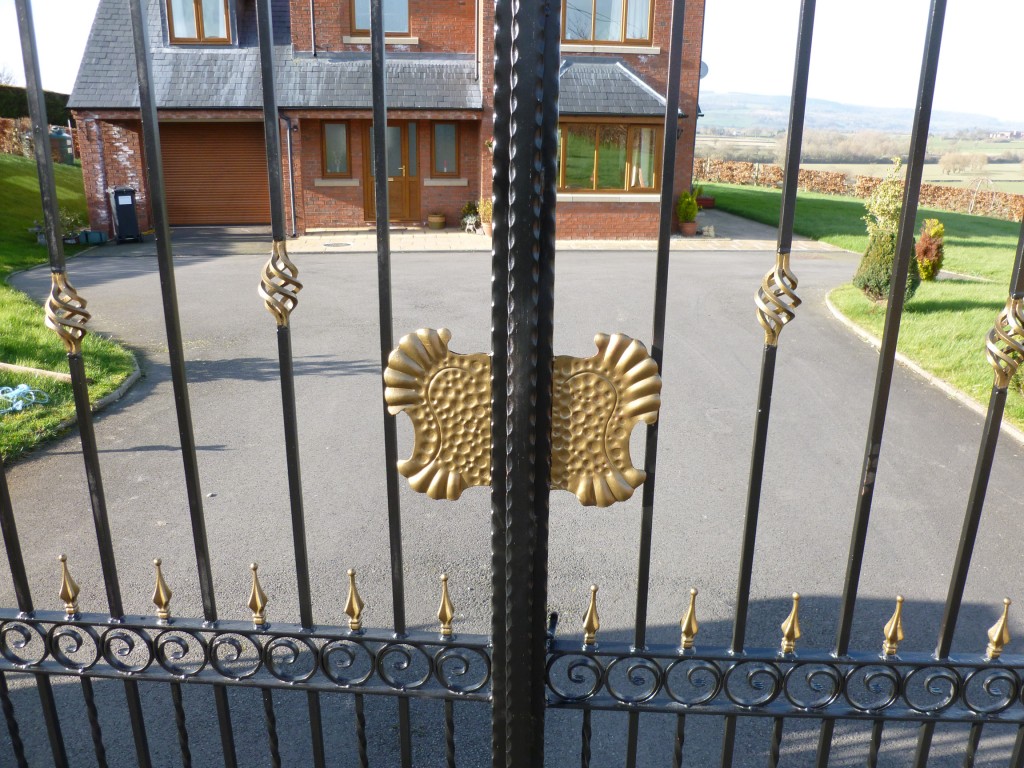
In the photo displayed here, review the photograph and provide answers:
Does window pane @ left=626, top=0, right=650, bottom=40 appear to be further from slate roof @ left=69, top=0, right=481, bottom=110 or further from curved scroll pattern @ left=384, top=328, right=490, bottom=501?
curved scroll pattern @ left=384, top=328, right=490, bottom=501

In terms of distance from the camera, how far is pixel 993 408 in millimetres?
1734

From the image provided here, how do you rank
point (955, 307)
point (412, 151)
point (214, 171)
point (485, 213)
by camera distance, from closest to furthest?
1. point (955, 307)
2. point (485, 213)
3. point (412, 151)
4. point (214, 171)

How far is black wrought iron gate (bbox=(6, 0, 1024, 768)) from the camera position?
5.26ft

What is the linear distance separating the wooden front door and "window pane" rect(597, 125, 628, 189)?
518cm

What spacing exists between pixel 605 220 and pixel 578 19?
5036 mm

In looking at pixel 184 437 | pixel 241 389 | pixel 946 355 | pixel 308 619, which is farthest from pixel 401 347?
pixel 946 355

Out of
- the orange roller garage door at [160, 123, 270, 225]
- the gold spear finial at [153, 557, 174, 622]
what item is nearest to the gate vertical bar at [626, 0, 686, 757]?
the gold spear finial at [153, 557, 174, 622]

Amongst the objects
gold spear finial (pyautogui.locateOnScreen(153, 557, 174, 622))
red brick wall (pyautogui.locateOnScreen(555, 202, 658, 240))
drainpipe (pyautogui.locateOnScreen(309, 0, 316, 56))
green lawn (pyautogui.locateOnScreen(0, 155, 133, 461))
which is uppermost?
drainpipe (pyautogui.locateOnScreen(309, 0, 316, 56))

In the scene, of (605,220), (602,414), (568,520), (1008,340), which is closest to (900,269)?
(1008,340)

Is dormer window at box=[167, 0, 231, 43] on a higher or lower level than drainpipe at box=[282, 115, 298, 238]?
higher

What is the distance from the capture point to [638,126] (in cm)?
2041

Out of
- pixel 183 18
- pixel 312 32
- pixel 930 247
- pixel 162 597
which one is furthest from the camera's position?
pixel 183 18

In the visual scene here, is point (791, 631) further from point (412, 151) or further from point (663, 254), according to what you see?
point (412, 151)

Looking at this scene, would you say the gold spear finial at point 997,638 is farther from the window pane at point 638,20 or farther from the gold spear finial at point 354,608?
the window pane at point 638,20
